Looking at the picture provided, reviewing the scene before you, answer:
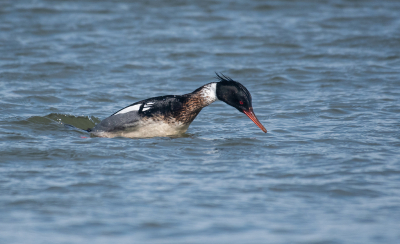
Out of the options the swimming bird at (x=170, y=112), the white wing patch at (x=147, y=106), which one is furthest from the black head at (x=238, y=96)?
A: the white wing patch at (x=147, y=106)

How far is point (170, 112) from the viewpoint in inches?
339

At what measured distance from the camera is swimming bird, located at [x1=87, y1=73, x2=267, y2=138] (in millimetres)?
8508

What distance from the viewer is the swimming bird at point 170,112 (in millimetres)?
8508

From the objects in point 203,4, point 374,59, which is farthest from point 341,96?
point 203,4

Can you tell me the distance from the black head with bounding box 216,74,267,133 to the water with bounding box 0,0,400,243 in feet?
1.37

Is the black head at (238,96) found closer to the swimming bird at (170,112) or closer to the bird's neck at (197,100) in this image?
the swimming bird at (170,112)

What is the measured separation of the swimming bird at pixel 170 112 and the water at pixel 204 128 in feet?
0.80

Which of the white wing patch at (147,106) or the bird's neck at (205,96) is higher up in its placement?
the bird's neck at (205,96)

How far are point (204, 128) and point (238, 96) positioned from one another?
4.62 ft

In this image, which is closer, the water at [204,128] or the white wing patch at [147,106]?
the water at [204,128]

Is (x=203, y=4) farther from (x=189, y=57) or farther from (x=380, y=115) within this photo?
(x=380, y=115)

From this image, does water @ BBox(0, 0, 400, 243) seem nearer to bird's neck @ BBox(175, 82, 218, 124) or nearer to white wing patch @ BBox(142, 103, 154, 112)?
bird's neck @ BBox(175, 82, 218, 124)

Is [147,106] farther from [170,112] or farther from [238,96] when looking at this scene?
[238,96]

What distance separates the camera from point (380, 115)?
32.9 feet
